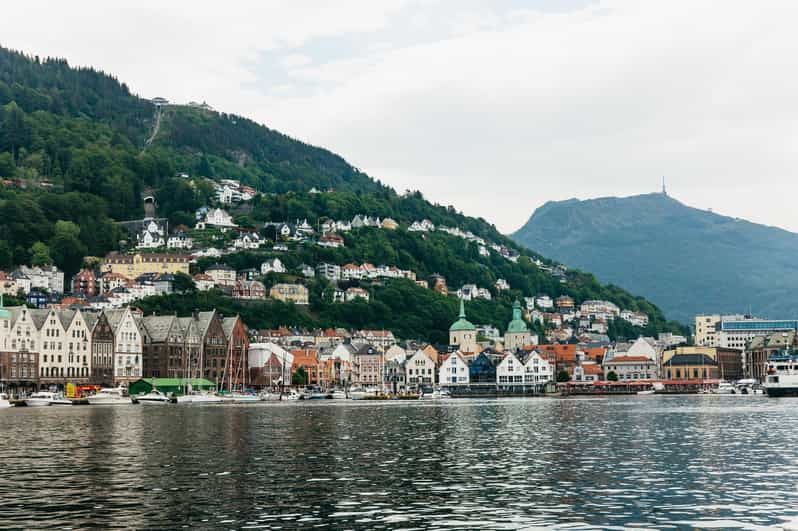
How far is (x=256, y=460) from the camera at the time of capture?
4962 centimetres

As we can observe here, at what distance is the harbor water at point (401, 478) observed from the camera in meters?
32.1

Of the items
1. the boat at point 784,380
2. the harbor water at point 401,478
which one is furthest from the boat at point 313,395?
the harbor water at point 401,478

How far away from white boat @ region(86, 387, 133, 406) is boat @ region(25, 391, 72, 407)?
364 cm

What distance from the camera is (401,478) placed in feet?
138

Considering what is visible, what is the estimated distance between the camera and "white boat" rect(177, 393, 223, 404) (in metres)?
147

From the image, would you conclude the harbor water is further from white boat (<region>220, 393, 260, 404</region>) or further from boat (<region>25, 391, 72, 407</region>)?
white boat (<region>220, 393, 260, 404</region>)

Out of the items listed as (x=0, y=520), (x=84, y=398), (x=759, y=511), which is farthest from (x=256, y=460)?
(x=84, y=398)

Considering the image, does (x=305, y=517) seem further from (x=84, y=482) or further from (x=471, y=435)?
(x=471, y=435)

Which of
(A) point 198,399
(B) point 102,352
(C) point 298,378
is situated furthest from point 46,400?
(C) point 298,378

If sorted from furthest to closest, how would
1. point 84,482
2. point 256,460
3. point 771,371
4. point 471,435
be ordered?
1. point 771,371
2. point 471,435
3. point 256,460
4. point 84,482

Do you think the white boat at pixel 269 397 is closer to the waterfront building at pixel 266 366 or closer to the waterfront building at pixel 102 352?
the waterfront building at pixel 266 366

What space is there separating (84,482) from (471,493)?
1490cm

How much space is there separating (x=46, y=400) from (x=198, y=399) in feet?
76.7

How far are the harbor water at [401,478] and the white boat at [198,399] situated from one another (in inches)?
2899
